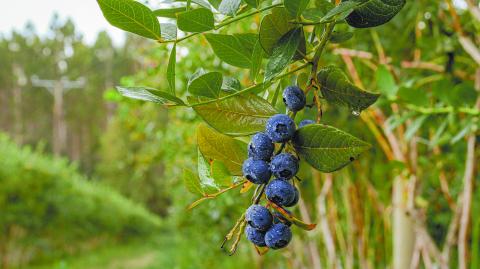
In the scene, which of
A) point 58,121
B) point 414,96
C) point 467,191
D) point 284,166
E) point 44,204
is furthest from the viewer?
point 58,121

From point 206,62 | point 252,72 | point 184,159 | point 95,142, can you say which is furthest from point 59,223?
point 95,142

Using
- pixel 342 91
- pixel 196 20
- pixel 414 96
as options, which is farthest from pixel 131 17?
pixel 414 96

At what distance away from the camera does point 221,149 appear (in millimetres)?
374

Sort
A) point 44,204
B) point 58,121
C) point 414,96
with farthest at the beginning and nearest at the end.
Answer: point 58,121 → point 44,204 → point 414,96

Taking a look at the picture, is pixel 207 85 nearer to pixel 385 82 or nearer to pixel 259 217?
pixel 259 217

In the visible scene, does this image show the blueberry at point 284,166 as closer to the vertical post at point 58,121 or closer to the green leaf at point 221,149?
the green leaf at point 221,149

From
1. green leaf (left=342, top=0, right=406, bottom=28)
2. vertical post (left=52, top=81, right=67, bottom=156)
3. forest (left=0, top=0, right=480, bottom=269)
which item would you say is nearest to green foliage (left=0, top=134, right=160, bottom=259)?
forest (left=0, top=0, right=480, bottom=269)

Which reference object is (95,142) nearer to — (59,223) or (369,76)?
(59,223)

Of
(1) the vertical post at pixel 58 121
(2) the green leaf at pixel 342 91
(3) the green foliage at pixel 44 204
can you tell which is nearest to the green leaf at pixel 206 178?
(2) the green leaf at pixel 342 91

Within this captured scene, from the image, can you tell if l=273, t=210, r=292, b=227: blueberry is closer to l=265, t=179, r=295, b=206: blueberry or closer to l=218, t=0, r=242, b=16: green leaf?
l=265, t=179, r=295, b=206: blueberry

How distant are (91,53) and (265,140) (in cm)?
2790

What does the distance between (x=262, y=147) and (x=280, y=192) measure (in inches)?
1.2

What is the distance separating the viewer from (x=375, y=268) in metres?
1.60

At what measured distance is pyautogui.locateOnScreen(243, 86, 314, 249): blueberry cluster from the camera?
1.05 ft
